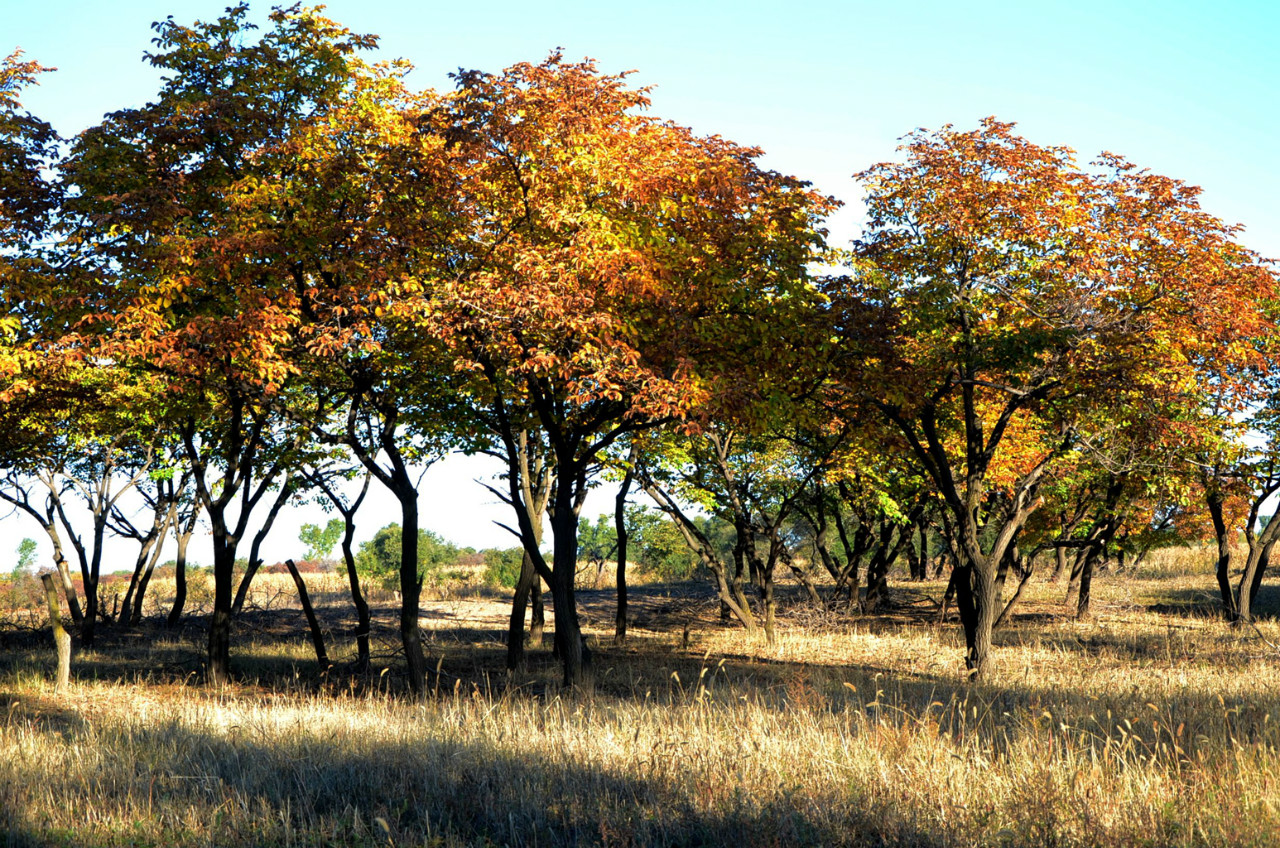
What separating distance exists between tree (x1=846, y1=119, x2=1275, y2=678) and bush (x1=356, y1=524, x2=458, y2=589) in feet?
146

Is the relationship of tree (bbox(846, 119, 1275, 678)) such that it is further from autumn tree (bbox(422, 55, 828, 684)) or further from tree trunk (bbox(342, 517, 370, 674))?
tree trunk (bbox(342, 517, 370, 674))

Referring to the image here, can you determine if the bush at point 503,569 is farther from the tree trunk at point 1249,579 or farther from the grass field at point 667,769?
the grass field at point 667,769

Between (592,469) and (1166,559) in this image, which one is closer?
(592,469)

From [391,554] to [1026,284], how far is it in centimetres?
5640

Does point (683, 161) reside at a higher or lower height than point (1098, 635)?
higher

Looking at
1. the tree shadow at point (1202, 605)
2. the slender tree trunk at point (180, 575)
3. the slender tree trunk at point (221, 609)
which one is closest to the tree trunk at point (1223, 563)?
the tree shadow at point (1202, 605)

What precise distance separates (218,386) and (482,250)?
5250mm

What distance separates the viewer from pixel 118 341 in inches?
468

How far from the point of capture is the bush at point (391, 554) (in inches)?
2381

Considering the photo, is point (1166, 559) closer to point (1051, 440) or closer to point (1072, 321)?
point (1051, 440)

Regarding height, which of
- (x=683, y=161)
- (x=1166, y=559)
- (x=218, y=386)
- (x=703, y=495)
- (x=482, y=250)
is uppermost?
(x=683, y=161)

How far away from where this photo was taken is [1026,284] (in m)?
16.0

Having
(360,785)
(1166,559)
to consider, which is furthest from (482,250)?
(1166,559)

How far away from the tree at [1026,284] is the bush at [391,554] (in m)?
44.6
